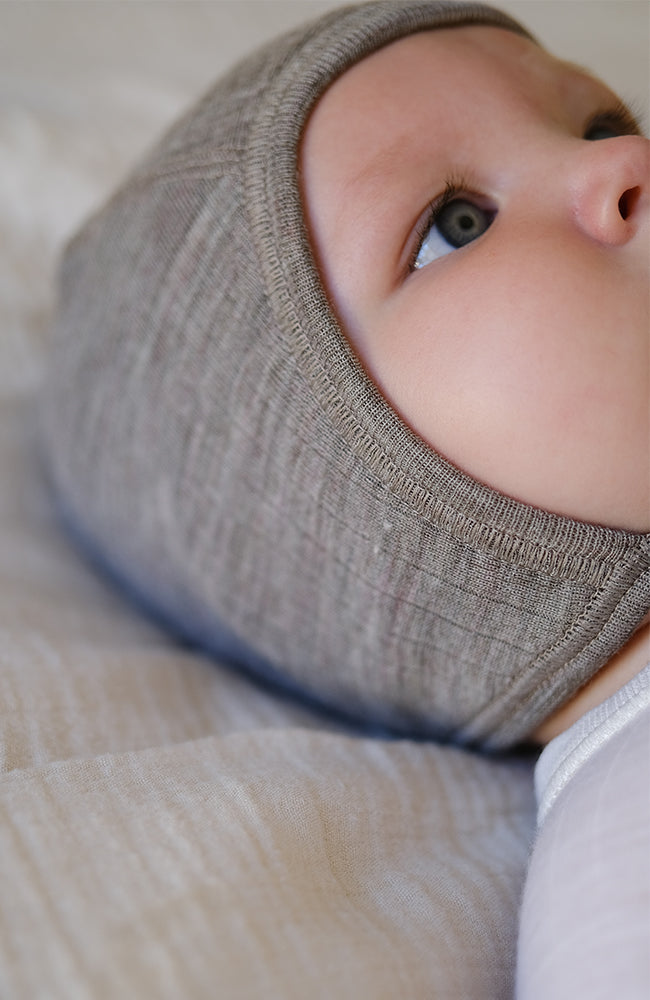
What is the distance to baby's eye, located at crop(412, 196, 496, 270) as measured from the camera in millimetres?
583

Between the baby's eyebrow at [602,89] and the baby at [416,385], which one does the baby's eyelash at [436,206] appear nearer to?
the baby at [416,385]

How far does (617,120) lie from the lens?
685 mm

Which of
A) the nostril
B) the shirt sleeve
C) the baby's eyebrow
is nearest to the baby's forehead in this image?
the baby's eyebrow

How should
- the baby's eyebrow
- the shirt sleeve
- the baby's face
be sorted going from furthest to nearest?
the baby's eyebrow, the baby's face, the shirt sleeve

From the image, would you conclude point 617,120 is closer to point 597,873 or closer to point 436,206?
point 436,206

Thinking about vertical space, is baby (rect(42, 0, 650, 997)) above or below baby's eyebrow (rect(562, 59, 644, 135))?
below

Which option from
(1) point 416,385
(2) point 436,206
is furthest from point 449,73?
(1) point 416,385

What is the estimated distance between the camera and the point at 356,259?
58 centimetres

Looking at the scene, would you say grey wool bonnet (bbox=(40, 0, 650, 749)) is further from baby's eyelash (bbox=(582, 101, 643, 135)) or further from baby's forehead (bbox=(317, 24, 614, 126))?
baby's eyelash (bbox=(582, 101, 643, 135))

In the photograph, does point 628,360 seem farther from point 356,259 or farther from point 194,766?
point 194,766

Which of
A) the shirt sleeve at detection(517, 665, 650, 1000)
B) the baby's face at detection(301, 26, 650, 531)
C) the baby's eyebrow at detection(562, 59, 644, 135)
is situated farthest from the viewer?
the baby's eyebrow at detection(562, 59, 644, 135)

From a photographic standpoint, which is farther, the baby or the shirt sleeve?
the baby

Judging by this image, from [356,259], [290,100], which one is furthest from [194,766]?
[290,100]

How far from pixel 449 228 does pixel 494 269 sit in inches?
2.3
